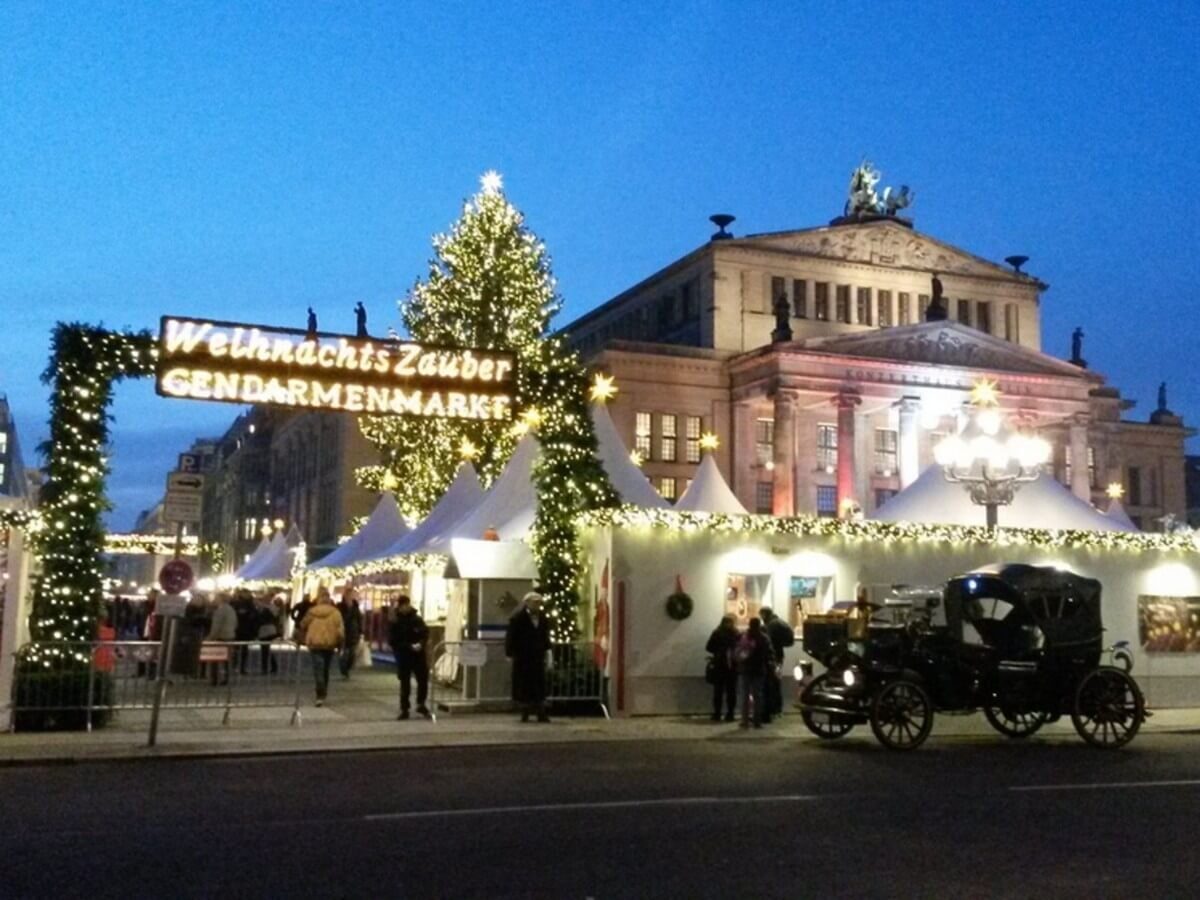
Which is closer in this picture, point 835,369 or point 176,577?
point 176,577

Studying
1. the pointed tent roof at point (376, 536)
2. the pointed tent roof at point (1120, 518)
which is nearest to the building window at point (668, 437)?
the pointed tent roof at point (376, 536)

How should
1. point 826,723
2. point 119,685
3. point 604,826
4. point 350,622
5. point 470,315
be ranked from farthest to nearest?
point 470,315, point 350,622, point 119,685, point 826,723, point 604,826

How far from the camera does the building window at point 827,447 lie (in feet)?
198

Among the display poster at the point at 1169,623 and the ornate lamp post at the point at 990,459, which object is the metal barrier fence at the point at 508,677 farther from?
the display poster at the point at 1169,623

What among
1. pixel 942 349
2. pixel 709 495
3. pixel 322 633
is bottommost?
pixel 322 633

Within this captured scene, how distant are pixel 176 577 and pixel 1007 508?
60.3 feet

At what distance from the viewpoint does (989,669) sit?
1719 cm

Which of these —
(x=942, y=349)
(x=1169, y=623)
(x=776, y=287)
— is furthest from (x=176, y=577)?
(x=776, y=287)

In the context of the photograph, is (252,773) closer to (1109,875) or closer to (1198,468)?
(1109,875)

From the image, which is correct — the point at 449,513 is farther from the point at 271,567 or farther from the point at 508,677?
the point at 271,567

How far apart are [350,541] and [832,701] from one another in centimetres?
2490

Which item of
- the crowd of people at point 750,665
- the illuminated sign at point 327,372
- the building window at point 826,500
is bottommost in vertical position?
the crowd of people at point 750,665

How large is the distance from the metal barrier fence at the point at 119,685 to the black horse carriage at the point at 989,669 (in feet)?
25.0

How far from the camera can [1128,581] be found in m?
24.3
